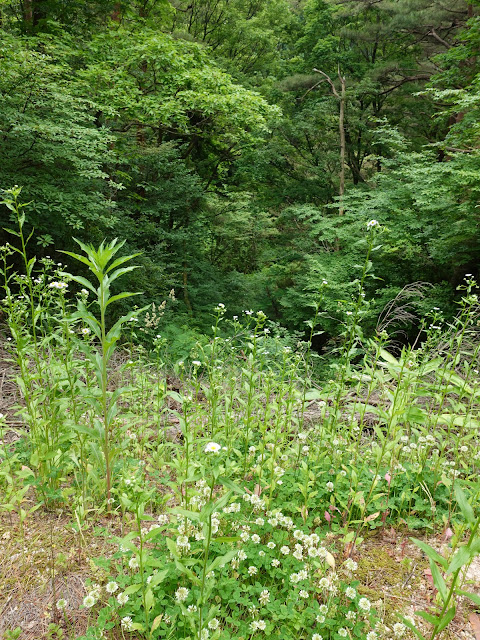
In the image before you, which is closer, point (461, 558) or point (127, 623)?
point (461, 558)

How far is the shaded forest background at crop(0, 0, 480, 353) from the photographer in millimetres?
5488

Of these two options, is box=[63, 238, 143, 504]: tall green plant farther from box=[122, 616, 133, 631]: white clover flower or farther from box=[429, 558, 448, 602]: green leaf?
box=[429, 558, 448, 602]: green leaf

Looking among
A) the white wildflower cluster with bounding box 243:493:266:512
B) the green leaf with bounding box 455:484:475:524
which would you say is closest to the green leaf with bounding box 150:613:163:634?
the white wildflower cluster with bounding box 243:493:266:512

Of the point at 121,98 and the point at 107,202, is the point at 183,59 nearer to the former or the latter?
the point at 121,98

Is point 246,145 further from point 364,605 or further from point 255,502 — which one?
point 364,605

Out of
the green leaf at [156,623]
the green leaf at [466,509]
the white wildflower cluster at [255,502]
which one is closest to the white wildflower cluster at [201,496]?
the white wildflower cluster at [255,502]

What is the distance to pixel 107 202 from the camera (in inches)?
228

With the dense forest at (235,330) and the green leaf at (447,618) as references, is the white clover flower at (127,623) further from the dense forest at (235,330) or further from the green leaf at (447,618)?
the green leaf at (447,618)

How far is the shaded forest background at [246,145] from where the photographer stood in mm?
5488

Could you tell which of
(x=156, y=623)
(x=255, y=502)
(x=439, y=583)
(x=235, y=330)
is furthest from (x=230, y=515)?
(x=235, y=330)

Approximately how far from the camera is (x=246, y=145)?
1021 cm

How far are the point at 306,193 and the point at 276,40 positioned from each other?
753 cm

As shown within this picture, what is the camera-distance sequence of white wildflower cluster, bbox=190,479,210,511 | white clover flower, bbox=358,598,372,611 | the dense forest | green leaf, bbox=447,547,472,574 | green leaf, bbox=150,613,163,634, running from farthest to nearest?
white wildflower cluster, bbox=190,479,210,511, the dense forest, white clover flower, bbox=358,598,372,611, green leaf, bbox=150,613,163,634, green leaf, bbox=447,547,472,574

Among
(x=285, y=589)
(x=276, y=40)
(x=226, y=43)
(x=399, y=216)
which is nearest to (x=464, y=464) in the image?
(x=285, y=589)
